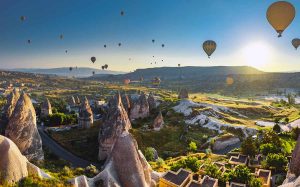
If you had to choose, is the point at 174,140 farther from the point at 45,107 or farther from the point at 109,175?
the point at 109,175

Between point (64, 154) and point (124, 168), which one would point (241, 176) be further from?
point (64, 154)

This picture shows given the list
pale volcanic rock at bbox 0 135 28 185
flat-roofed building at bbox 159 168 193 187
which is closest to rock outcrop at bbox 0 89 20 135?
pale volcanic rock at bbox 0 135 28 185

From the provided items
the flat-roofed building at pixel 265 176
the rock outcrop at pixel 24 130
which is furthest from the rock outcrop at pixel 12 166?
the flat-roofed building at pixel 265 176

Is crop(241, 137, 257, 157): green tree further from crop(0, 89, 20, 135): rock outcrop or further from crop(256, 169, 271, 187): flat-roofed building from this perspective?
crop(0, 89, 20, 135): rock outcrop

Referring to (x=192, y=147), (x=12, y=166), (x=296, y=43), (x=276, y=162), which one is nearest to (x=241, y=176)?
(x=276, y=162)

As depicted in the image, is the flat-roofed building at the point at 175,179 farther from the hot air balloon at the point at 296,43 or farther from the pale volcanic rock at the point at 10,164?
the hot air balloon at the point at 296,43

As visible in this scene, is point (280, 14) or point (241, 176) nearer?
point (280, 14)
